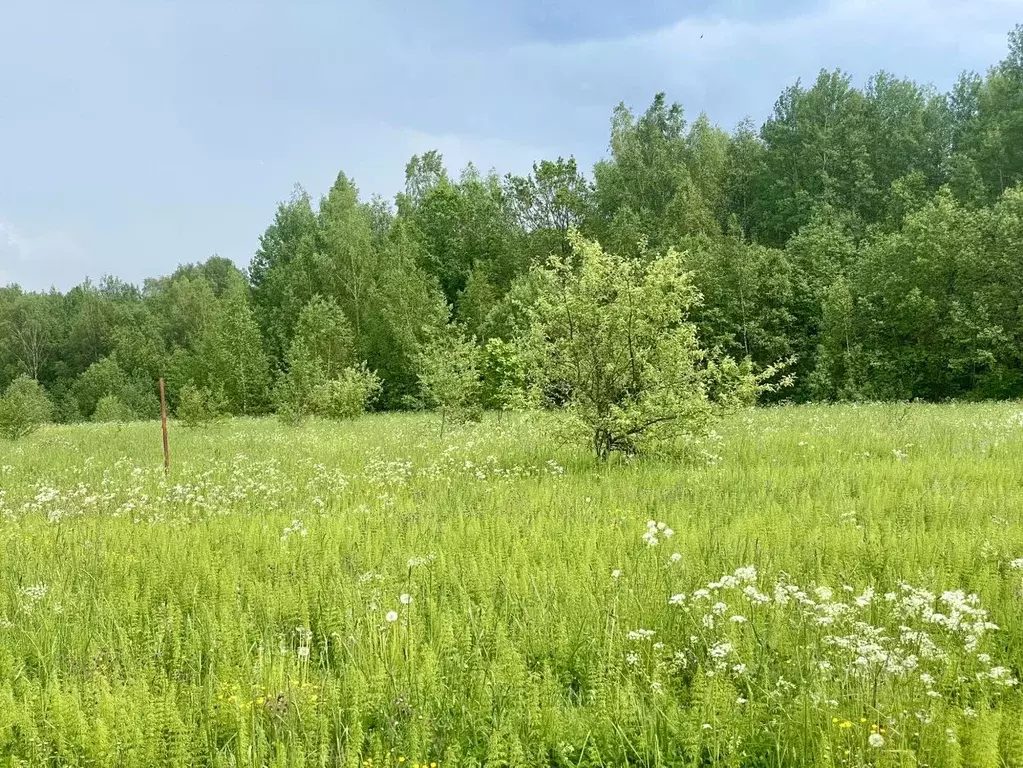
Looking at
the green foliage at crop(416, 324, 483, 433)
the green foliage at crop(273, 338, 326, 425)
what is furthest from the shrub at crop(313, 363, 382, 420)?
the green foliage at crop(416, 324, 483, 433)

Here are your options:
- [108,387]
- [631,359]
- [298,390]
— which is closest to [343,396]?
A: [298,390]

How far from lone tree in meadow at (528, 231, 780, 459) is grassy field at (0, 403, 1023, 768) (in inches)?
82.6

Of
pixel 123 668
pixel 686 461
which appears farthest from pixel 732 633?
pixel 686 461

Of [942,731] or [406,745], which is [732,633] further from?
[406,745]

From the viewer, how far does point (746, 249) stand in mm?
40062

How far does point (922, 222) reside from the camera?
1399 inches

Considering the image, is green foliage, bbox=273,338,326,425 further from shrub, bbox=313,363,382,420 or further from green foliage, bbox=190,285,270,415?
green foliage, bbox=190,285,270,415

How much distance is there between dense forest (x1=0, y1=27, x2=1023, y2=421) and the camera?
3419cm

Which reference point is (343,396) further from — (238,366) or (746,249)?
(746,249)

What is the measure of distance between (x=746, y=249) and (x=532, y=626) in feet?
129

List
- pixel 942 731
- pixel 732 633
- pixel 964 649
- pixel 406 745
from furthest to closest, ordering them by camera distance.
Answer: pixel 732 633, pixel 964 649, pixel 406 745, pixel 942 731

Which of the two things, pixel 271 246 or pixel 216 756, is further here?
pixel 271 246

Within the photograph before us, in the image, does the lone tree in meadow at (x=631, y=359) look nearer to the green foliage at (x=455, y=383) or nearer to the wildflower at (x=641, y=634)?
the wildflower at (x=641, y=634)

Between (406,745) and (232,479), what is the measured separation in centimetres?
862
